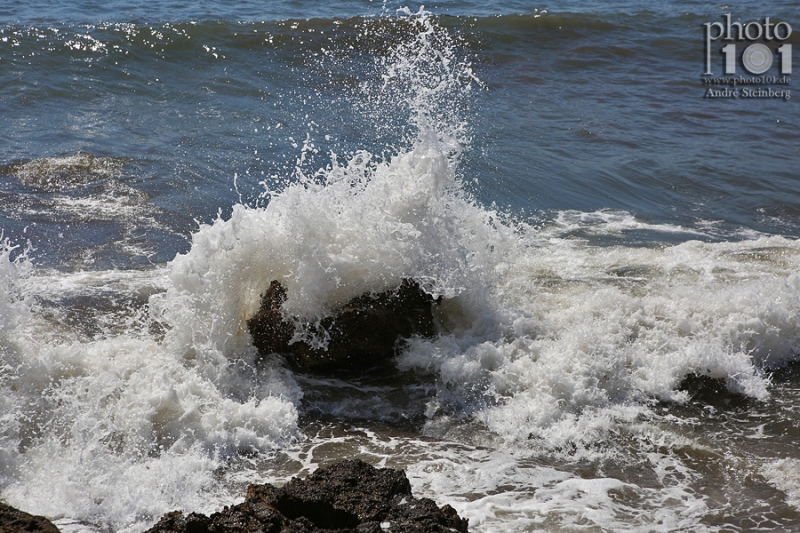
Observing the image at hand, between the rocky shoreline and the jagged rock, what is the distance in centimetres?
198

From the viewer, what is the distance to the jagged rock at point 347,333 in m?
5.90

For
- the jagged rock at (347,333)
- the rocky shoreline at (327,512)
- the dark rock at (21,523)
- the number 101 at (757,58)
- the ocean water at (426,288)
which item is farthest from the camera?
the number 101 at (757,58)

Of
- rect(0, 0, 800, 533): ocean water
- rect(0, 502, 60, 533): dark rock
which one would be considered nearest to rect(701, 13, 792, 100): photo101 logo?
rect(0, 0, 800, 533): ocean water

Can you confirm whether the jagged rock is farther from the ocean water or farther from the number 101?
the number 101

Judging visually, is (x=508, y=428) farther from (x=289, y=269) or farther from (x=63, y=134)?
(x=63, y=134)

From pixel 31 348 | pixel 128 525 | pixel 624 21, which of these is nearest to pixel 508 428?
pixel 128 525

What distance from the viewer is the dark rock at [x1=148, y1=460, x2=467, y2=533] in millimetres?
3514

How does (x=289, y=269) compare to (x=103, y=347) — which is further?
(x=289, y=269)

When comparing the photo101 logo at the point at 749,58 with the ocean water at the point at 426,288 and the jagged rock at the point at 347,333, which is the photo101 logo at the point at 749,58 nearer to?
the ocean water at the point at 426,288

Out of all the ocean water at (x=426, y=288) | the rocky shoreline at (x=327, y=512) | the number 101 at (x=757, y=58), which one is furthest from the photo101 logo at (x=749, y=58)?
the rocky shoreline at (x=327, y=512)

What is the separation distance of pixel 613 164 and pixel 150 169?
20.6 feet

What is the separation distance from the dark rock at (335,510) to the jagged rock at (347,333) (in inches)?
Answer: 78.1

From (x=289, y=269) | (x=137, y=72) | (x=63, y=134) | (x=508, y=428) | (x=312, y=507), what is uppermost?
(x=137, y=72)

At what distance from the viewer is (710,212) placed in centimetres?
973
